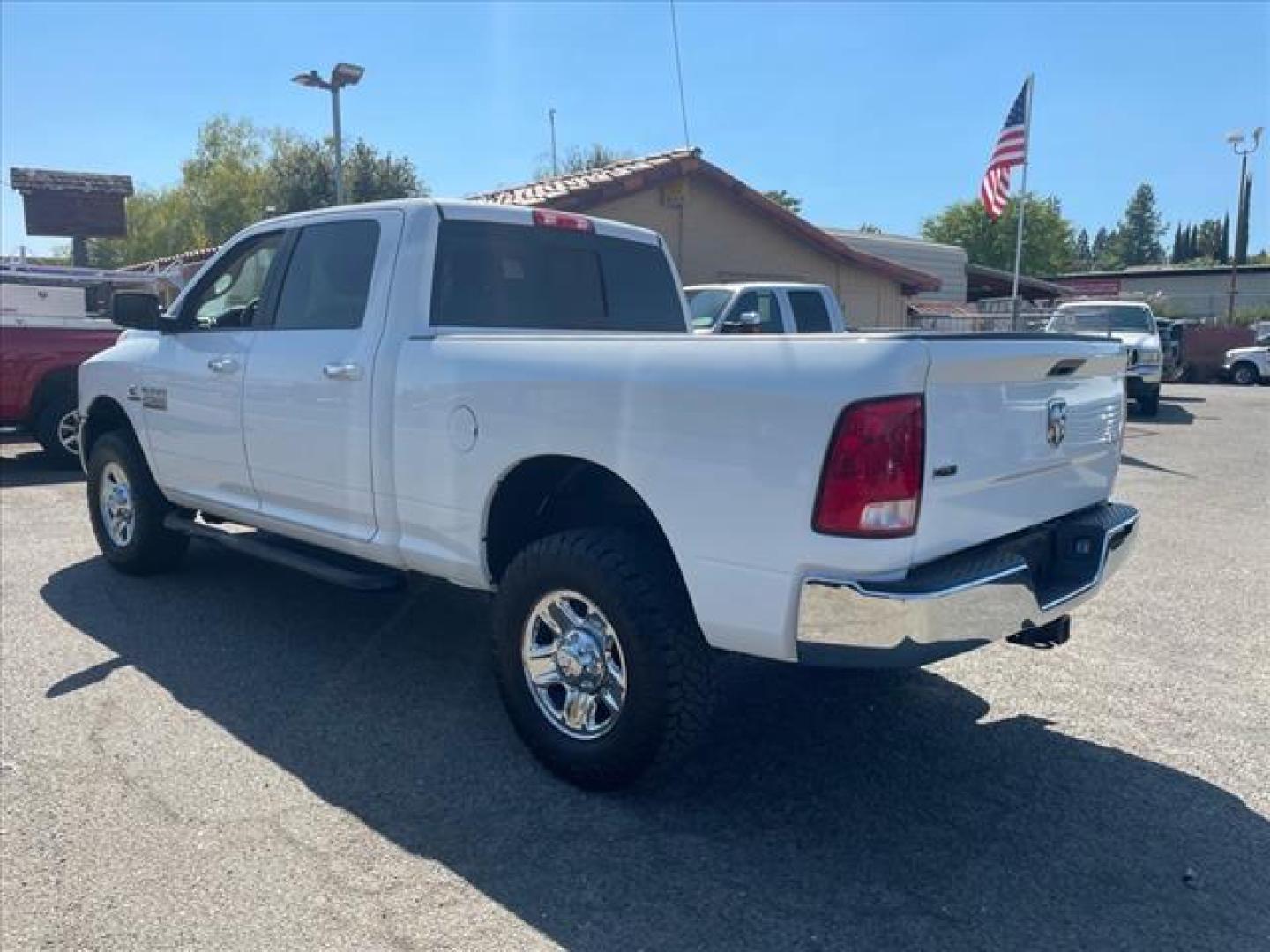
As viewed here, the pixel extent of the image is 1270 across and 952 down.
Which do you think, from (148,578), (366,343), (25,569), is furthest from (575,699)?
(25,569)

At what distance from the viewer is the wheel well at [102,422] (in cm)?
604

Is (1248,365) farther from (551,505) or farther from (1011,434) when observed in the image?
(551,505)

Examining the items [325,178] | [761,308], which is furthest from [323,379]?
[325,178]

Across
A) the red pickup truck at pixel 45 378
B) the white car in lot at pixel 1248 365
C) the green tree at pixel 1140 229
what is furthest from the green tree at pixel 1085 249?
the red pickup truck at pixel 45 378

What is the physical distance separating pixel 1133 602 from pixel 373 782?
442 centimetres

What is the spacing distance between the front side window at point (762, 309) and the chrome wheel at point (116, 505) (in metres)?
6.88

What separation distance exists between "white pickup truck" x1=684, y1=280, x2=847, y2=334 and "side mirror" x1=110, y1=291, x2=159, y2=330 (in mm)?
6462

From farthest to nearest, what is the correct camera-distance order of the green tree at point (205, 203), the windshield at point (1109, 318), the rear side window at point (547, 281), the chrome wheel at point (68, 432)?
the green tree at point (205, 203)
the windshield at point (1109, 318)
the chrome wheel at point (68, 432)
the rear side window at point (547, 281)

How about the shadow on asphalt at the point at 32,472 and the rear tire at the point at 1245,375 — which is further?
the rear tire at the point at 1245,375

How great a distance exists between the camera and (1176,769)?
12.1 feet

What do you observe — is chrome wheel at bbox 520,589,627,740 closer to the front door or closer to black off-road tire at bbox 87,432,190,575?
the front door

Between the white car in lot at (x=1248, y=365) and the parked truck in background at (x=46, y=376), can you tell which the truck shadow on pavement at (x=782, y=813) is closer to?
the parked truck in background at (x=46, y=376)

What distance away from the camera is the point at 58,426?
10.5m

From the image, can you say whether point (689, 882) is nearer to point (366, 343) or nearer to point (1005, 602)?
point (1005, 602)
